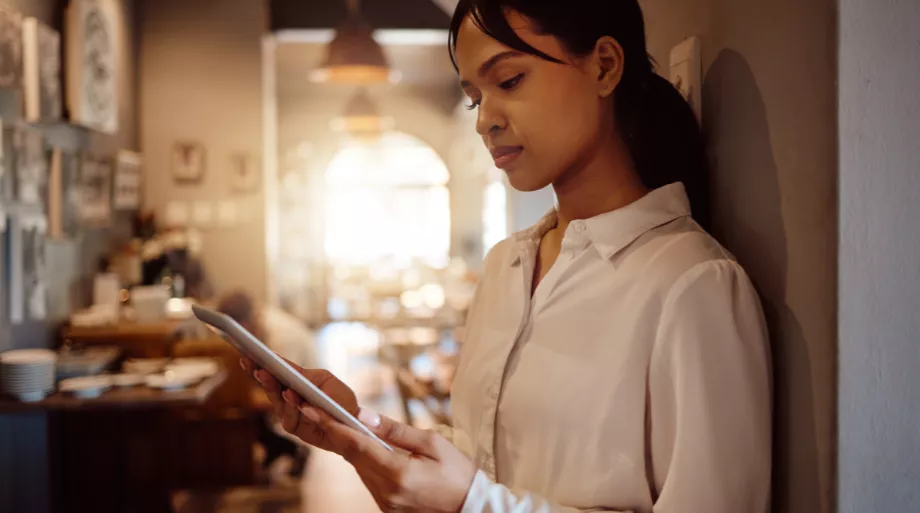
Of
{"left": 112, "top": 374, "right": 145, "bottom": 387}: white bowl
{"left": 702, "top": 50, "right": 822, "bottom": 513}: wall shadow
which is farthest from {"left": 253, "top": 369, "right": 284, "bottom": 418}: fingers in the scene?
{"left": 112, "top": 374, "right": 145, "bottom": 387}: white bowl

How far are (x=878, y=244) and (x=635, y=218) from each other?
1.01 ft

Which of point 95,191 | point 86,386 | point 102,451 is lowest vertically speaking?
point 102,451

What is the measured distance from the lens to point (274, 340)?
18.4 feet

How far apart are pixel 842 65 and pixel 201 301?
549 cm

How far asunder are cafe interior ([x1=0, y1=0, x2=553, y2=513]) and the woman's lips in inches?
81.9

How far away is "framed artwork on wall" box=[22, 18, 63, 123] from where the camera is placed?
12.9 ft

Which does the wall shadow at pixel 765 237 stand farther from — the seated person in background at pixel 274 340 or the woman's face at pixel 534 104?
the seated person in background at pixel 274 340

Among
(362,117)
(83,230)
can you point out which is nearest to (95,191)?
(83,230)

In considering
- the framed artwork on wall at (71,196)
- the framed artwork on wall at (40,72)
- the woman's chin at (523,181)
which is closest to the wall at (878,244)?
the woman's chin at (523,181)

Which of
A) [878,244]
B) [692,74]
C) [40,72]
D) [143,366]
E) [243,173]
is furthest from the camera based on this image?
[243,173]

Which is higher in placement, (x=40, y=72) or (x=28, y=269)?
(x=40, y=72)

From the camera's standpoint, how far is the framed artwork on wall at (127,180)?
5562 millimetres

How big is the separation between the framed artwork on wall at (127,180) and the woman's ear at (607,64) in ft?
16.5

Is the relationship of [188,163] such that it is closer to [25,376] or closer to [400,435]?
[25,376]
